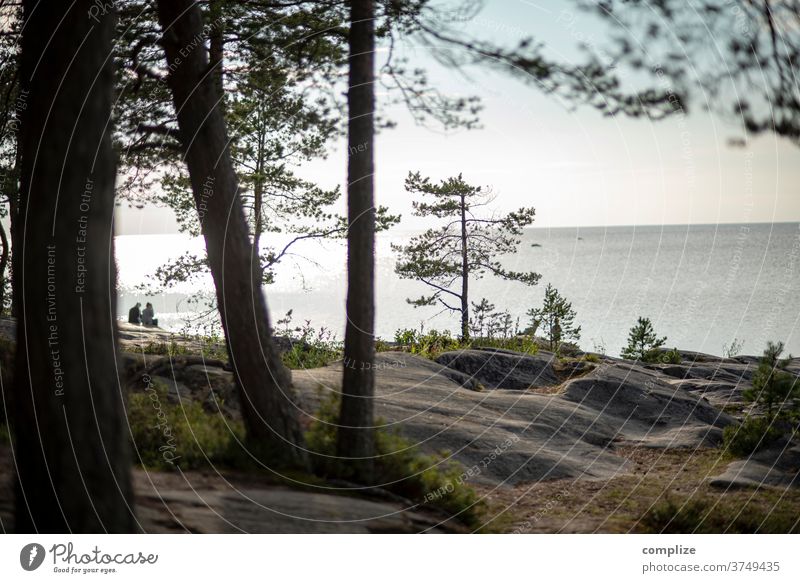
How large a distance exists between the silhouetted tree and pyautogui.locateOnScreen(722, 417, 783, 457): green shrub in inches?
309

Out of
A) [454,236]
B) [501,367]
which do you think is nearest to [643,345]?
[454,236]

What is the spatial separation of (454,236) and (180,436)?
470 inches

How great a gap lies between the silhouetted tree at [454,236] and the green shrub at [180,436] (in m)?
9.96

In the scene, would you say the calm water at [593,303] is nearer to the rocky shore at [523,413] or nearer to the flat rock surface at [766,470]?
the rocky shore at [523,413]

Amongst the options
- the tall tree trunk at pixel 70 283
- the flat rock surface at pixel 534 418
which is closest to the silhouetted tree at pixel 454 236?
the flat rock surface at pixel 534 418

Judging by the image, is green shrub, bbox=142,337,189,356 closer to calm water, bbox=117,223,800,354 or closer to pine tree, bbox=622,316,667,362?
calm water, bbox=117,223,800,354

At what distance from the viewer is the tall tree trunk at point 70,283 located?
4.29 metres

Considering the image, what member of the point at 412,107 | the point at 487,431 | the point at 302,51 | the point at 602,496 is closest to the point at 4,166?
the point at 302,51

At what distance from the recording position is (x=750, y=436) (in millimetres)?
8523

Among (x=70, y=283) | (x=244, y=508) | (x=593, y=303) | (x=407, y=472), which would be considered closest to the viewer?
(x=70, y=283)

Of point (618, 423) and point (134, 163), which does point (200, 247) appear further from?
point (618, 423)

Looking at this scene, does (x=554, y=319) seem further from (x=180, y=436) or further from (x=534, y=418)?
(x=180, y=436)

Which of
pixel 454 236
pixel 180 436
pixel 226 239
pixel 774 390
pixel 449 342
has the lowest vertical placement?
pixel 180 436

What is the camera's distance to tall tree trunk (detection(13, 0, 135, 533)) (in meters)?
4.29
